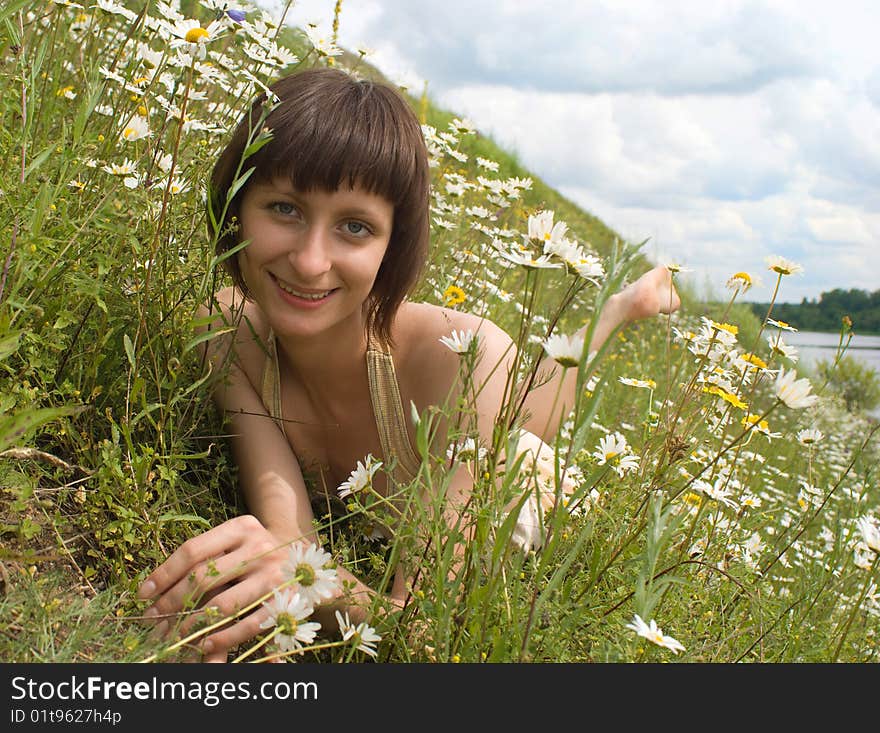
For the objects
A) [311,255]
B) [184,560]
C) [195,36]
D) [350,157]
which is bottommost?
[184,560]

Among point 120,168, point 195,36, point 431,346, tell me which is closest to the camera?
point 195,36

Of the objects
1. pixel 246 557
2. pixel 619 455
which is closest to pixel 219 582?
pixel 246 557

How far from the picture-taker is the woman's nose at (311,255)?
193 centimetres

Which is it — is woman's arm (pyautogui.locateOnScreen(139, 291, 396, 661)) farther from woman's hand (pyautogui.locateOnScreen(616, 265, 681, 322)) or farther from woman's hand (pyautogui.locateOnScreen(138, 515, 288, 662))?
woman's hand (pyautogui.locateOnScreen(616, 265, 681, 322))

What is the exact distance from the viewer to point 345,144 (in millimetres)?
1983

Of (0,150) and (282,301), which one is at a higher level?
(0,150)

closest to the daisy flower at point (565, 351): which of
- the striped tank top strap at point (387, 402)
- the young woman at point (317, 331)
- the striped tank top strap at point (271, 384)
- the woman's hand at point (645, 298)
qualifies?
the young woman at point (317, 331)

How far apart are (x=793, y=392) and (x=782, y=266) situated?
0.64 meters

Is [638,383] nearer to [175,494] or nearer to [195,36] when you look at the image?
[175,494]

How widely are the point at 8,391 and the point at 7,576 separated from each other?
47 centimetres

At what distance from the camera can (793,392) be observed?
1.69 meters

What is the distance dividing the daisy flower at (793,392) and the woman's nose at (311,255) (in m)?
1.00
